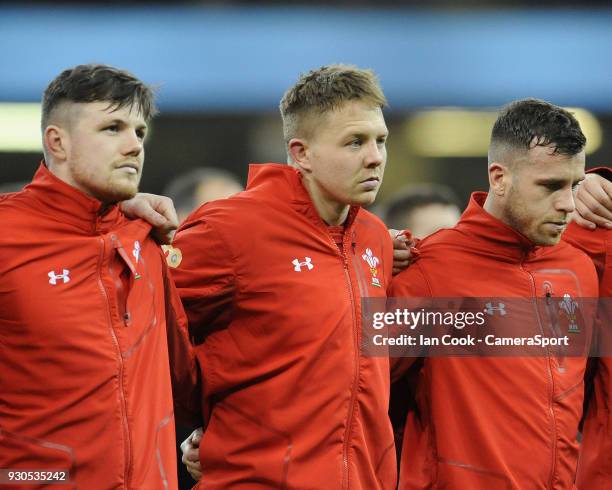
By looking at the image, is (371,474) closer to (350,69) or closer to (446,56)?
(350,69)

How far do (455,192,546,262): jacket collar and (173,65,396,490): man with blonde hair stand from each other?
1.17 feet

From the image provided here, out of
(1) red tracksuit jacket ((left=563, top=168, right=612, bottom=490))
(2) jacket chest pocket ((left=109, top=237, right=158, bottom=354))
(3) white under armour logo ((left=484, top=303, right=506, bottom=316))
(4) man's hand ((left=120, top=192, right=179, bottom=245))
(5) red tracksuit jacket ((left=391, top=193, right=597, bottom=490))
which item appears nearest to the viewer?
(2) jacket chest pocket ((left=109, top=237, right=158, bottom=354))

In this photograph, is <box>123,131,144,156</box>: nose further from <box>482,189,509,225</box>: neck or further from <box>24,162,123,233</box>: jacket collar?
<box>482,189,509,225</box>: neck

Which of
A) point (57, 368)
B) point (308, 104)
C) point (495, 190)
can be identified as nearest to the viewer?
point (57, 368)

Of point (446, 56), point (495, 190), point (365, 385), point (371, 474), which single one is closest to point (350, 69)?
point (495, 190)

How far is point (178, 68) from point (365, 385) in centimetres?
226

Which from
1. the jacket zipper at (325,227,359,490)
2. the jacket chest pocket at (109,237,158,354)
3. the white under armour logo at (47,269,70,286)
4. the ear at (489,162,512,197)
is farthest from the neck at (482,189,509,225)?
the white under armour logo at (47,269,70,286)

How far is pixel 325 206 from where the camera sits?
2.78 m

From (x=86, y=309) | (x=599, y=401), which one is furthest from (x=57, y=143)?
(x=599, y=401)

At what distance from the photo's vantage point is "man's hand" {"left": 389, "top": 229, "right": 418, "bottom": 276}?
117 inches

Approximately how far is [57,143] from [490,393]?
132 centimetres

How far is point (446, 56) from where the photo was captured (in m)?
4.46

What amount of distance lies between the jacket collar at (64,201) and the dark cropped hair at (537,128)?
4.10 ft

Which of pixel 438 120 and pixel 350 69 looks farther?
pixel 438 120
